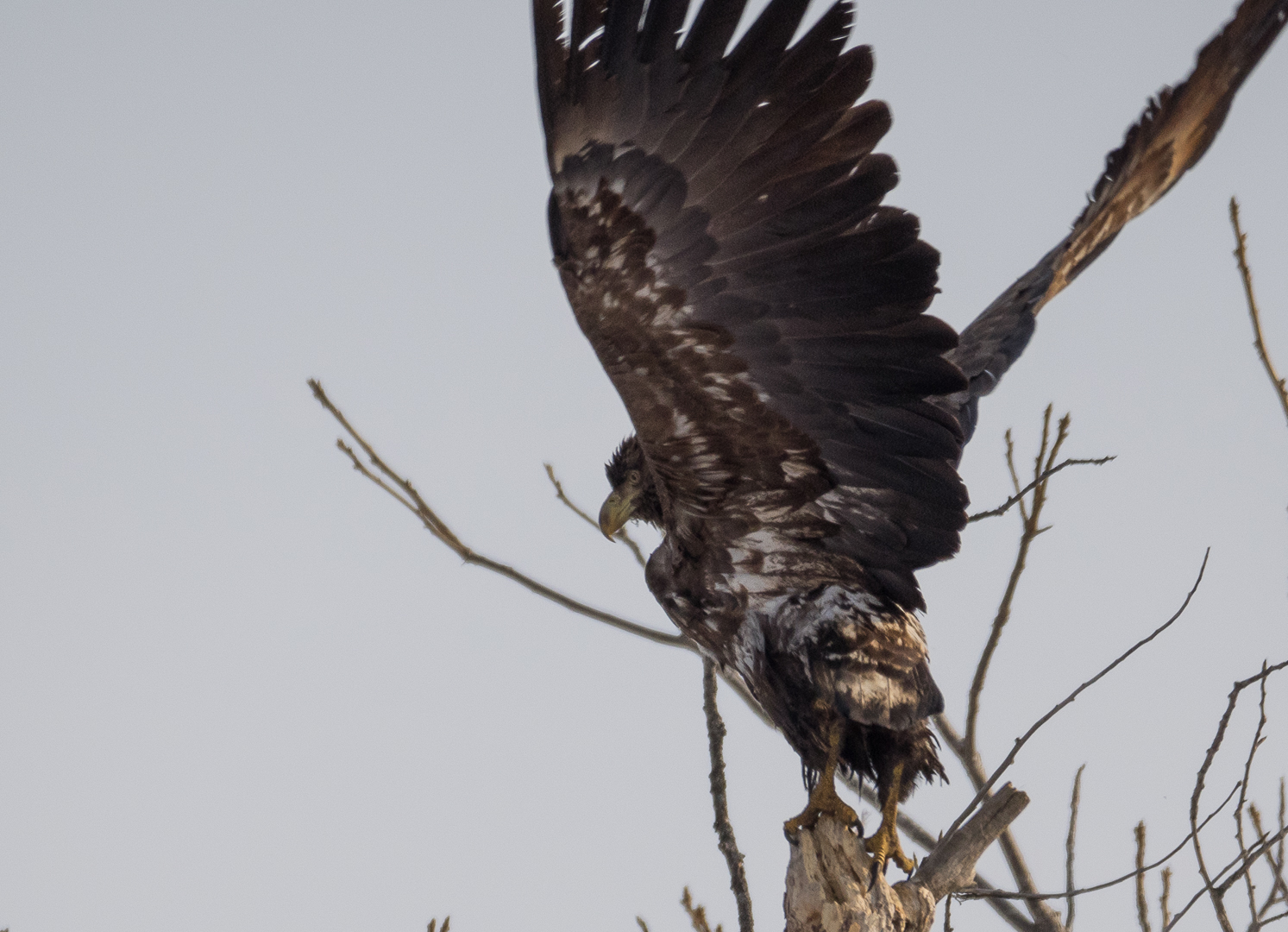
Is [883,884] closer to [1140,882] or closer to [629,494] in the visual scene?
[1140,882]

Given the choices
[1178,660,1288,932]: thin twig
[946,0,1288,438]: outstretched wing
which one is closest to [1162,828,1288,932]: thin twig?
[1178,660,1288,932]: thin twig

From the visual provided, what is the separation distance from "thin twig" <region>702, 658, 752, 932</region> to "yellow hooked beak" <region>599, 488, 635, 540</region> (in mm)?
781

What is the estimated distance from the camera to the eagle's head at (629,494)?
194 inches

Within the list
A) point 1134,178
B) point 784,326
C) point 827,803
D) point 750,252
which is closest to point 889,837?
point 827,803

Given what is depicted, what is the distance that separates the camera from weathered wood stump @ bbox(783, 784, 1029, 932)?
346cm

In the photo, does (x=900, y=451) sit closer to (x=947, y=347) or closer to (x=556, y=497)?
(x=947, y=347)

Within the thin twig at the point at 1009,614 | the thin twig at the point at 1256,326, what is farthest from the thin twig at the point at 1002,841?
the thin twig at the point at 1256,326

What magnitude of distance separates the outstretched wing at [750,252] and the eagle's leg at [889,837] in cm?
76

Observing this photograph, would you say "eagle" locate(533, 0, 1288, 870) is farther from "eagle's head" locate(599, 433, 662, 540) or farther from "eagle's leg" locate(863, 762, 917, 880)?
"eagle's head" locate(599, 433, 662, 540)

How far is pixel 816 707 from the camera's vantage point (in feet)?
13.3

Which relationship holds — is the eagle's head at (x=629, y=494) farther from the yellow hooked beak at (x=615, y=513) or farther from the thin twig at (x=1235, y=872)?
the thin twig at (x=1235, y=872)

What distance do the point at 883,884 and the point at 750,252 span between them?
6.33ft

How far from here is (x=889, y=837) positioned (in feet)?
12.7

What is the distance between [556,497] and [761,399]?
1.28 metres
